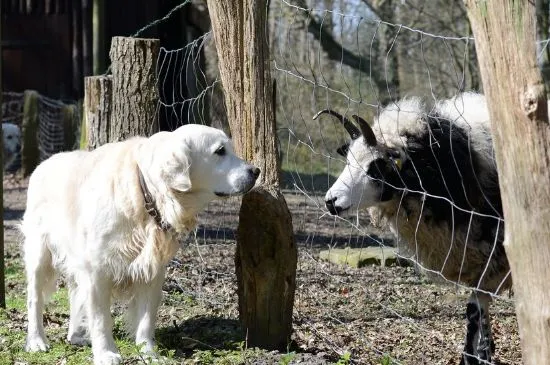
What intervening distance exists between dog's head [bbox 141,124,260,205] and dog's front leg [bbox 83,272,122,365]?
67cm

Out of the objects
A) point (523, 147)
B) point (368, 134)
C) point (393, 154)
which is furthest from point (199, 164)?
point (523, 147)

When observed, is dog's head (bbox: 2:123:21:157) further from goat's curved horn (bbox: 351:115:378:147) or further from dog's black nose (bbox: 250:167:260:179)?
dog's black nose (bbox: 250:167:260:179)

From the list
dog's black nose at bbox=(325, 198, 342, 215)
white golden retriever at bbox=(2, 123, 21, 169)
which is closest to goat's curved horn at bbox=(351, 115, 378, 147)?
dog's black nose at bbox=(325, 198, 342, 215)

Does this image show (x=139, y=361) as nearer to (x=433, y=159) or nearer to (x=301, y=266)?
(x=433, y=159)

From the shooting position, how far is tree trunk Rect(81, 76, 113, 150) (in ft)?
22.8

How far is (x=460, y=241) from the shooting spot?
18.1 ft

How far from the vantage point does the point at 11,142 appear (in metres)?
16.6

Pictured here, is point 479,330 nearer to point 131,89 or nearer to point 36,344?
point 36,344

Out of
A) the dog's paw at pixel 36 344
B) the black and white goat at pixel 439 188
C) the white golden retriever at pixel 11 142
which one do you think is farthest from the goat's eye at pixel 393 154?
the white golden retriever at pixel 11 142

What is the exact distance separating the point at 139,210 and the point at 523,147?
8.70 feet

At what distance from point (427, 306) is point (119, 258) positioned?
2.93 m

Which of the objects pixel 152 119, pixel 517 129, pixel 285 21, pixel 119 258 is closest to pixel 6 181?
pixel 285 21

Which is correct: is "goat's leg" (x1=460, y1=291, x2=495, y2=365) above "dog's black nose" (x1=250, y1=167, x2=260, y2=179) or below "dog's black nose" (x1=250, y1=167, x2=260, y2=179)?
below

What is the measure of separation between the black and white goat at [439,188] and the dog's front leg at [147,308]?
1.15 metres
